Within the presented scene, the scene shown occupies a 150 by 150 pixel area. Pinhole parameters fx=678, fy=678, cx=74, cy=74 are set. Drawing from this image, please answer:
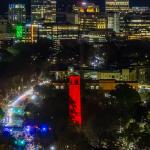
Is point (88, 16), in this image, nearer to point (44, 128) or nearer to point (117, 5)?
point (117, 5)

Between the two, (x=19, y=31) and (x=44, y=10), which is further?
(x=44, y=10)

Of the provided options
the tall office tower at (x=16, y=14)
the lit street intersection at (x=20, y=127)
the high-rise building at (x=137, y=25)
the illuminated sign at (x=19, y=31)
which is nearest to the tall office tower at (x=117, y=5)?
the high-rise building at (x=137, y=25)

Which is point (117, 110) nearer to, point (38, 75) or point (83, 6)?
point (38, 75)

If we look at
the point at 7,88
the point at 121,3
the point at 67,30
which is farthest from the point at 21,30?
the point at 7,88

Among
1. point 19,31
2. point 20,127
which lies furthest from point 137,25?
point 20,127

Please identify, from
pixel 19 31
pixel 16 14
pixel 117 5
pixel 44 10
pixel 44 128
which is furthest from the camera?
pixel 117 5

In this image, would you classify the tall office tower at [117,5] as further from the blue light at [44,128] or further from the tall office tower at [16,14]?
the blue light at [44,128]
